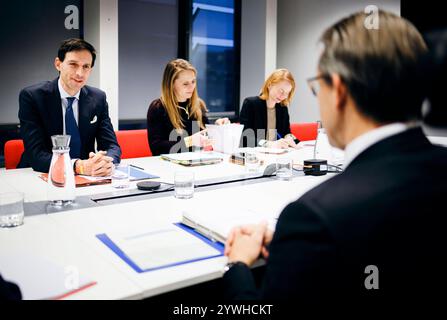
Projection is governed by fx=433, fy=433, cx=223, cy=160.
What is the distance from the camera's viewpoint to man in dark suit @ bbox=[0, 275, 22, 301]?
2.83 ft

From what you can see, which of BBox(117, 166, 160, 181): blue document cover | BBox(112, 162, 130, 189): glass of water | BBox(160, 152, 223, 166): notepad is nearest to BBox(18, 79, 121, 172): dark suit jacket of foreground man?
BBox(112, 162, 130, 189): glass of water

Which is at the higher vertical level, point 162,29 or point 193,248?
point 162,29

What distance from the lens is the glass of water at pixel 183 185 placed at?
1.92 meters

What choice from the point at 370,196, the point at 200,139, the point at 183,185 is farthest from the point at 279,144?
the point at 370,196

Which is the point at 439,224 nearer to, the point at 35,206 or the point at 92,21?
the point at 35,206

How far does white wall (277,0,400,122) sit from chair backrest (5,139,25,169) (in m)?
3.64

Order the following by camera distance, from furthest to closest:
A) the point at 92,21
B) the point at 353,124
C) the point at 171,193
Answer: the point at 92,21 → the point at 171,193 → the point at 353,124

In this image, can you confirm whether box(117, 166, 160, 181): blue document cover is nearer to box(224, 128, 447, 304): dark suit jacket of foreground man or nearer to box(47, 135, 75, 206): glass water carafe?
box(47, 135, 75, 206): glass water carafe

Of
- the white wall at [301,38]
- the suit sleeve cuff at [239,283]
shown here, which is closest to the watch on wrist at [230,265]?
the suit sleeve cuff at [239,283]

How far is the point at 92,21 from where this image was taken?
14.6 feet

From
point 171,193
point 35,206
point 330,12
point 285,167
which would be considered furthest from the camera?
point 330,12

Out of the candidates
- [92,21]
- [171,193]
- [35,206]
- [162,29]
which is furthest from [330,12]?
[35,206]
